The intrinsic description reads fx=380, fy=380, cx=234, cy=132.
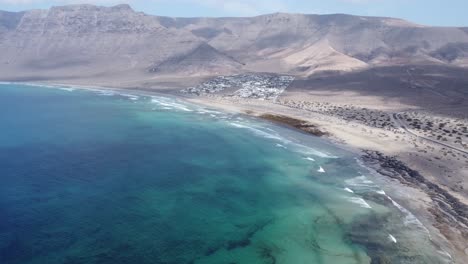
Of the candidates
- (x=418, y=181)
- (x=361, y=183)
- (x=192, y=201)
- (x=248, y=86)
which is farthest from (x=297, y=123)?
(x=248, y=86)

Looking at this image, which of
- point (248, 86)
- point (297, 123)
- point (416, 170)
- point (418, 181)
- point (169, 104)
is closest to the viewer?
point (418, 181)

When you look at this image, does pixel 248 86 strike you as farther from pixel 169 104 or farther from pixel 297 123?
pixel 297 123

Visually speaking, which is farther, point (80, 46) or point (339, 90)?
point (80, 46)

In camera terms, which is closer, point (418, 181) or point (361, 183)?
point (418, 181)

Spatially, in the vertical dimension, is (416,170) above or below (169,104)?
below

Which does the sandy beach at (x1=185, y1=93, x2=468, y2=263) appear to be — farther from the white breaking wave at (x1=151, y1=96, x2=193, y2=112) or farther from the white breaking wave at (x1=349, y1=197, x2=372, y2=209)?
the white breaking wave at (x1=151, y1=96, x2=193, y2=112)

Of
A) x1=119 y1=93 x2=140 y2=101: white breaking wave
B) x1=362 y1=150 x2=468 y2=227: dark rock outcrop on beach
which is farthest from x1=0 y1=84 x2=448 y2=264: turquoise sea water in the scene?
x1=119 y1=93 x2=140 y2=101: white breaking wave

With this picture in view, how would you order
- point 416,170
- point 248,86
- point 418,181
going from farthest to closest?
point 248,86
point 416,170
point 418,181

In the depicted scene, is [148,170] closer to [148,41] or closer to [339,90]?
[339,90]

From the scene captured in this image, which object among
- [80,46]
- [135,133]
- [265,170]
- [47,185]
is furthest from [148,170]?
[80,46]
